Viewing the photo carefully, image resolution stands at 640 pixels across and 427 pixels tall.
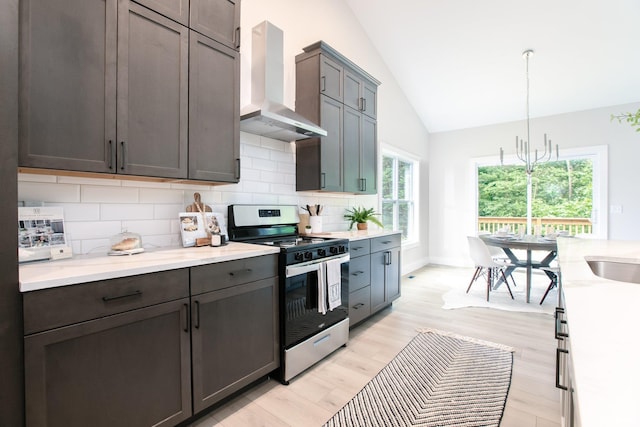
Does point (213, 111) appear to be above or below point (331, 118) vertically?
below

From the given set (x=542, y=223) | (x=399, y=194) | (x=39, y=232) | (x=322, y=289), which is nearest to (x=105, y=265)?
(x=39, y=232)

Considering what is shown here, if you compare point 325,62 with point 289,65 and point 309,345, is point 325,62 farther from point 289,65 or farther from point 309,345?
point 309,345

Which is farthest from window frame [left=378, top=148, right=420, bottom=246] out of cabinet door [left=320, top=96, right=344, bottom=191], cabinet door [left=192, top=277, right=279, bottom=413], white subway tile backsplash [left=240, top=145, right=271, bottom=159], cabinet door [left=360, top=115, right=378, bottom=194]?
cabinet door [left=192, top=277, right=279, bottom=413]

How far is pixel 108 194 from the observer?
1893 mm

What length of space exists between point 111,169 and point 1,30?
646 mm

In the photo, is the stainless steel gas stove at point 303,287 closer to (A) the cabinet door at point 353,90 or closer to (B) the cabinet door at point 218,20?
(B) the cabinet door at point 218,20

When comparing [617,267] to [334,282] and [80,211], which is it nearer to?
[334,282]

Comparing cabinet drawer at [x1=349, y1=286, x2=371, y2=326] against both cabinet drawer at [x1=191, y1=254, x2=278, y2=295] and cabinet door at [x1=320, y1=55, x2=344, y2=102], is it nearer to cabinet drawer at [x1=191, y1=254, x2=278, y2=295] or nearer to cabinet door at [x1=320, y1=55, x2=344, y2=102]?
cabinet drawer at [x1=191, y1=254, x2=278, y2=295]

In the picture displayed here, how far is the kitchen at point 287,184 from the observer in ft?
5.86

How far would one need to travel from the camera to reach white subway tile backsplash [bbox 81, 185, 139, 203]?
181 centimetres

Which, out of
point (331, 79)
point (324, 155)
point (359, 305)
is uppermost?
point (331, 79)

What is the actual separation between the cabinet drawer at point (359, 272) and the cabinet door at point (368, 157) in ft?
3.11

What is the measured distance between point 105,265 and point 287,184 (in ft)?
6.26

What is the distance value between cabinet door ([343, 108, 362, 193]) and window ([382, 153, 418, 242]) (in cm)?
158
